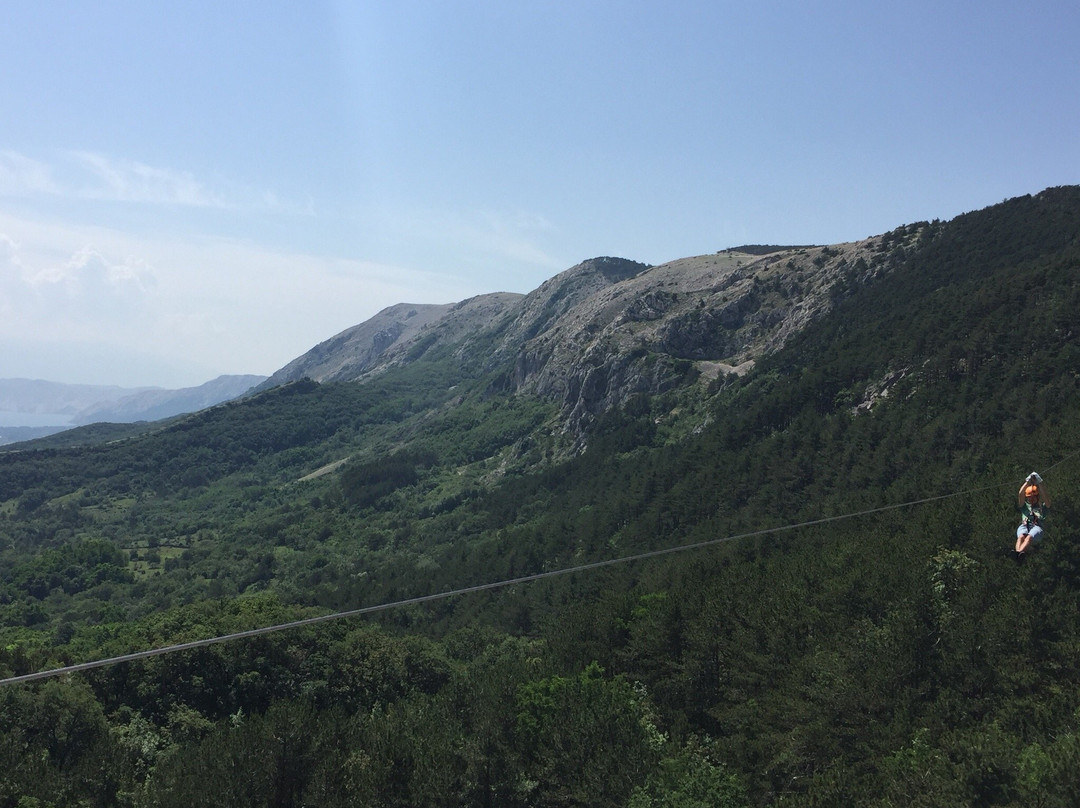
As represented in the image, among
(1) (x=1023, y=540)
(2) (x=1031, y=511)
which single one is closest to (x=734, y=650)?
(1) (x=1023, y=540)

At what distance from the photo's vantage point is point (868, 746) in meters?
29.9

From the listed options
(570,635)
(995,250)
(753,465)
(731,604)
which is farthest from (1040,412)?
(995,250)

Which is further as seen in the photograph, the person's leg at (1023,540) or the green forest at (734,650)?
the green forest at (734,650)

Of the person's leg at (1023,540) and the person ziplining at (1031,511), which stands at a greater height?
the person ziplining at (1031,511)

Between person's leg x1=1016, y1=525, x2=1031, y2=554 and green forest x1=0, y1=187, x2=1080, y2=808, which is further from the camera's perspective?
green forest x1=0, y1=187, x2=1080, y2=808

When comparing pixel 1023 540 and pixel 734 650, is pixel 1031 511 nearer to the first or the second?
pixel 1023 540

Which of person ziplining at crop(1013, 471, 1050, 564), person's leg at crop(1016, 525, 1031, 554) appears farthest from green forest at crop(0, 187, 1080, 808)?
person ziplining at crop(1013, 471, 1050, 564)

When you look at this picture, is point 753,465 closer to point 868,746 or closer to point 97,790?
point 868,746

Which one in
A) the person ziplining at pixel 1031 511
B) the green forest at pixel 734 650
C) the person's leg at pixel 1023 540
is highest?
the person ziplining at pixel 1031 511

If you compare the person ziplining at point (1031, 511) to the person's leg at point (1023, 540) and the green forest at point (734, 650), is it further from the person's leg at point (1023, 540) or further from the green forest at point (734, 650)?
the green forest at point (734, 650)

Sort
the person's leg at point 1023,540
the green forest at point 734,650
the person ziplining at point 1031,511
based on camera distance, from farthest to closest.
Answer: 1. the green forest at point 734,650
2. the person's leg at point 1023,540
3. the person ziplining at point 1031,511

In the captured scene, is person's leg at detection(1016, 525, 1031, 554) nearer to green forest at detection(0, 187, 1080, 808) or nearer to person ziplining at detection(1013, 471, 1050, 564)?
person ziplining at detection(1013, 471, 1050, 564)

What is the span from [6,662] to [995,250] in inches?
6045

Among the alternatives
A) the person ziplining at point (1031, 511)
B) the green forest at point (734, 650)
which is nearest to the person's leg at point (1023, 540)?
the person ziplining at point (1031, 511)
